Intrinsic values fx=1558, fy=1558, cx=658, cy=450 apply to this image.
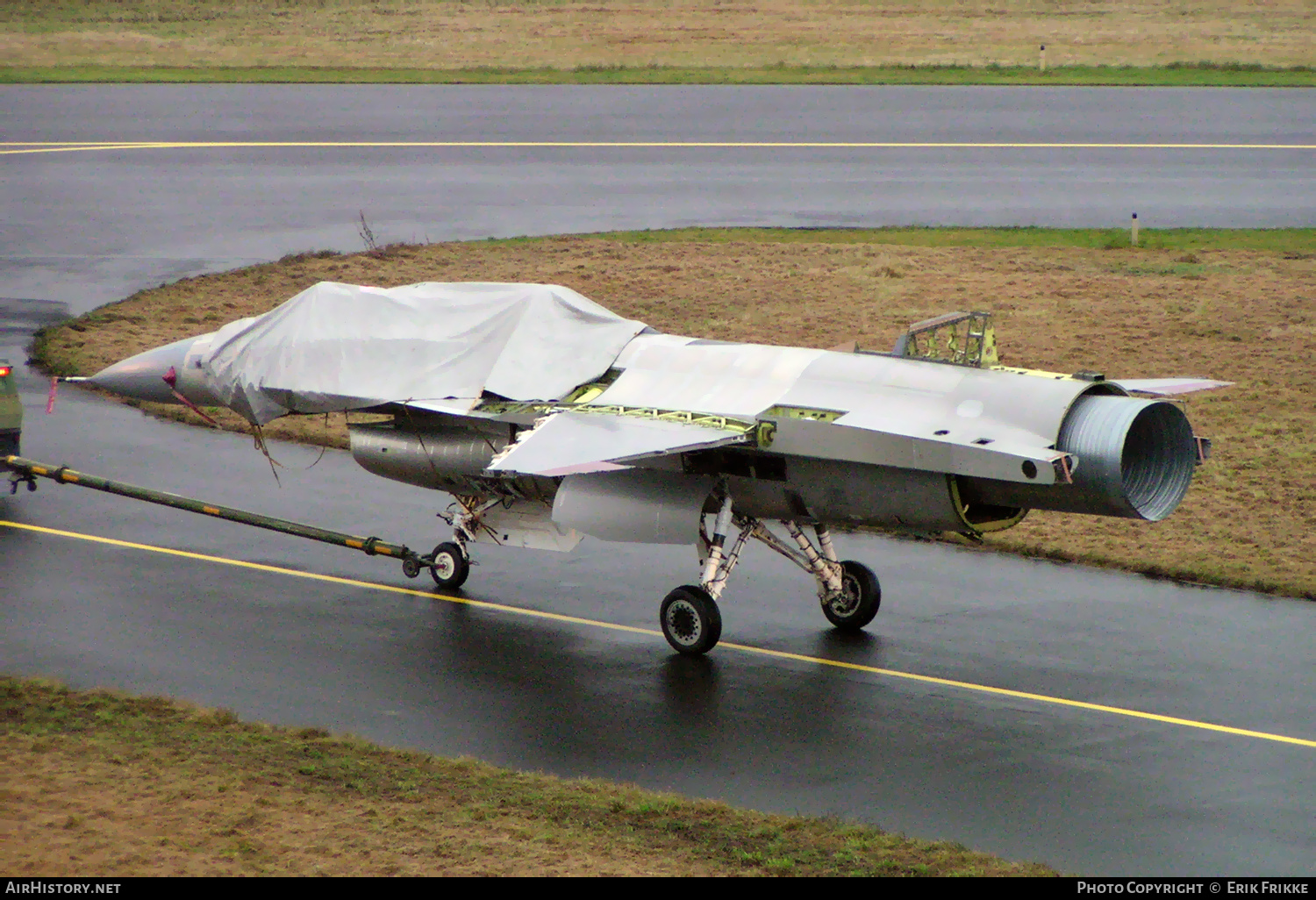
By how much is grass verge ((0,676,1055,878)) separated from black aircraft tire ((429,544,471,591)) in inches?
193

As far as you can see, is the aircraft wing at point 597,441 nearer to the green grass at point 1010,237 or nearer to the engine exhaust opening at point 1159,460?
the engine exhaust opening at point 1159,460

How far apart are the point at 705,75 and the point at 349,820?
4950 centimetres

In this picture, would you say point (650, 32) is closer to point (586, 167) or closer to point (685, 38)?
point (685, 38)

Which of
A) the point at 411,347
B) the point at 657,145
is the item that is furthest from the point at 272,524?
the point at 657,145

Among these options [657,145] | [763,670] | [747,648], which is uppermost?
[657,145]

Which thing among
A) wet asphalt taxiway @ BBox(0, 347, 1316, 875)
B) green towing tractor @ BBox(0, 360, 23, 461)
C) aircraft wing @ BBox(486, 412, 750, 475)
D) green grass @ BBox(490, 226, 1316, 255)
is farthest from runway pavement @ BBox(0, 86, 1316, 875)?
green grass @ BBox(490, 226, 1316, 255)

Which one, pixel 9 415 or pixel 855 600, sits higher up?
pixel 9 415

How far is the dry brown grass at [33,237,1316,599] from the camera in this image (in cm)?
2273

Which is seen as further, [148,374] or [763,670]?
[148,374]

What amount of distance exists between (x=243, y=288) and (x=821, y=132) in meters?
21.4

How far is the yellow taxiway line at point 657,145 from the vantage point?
4578 centimetres

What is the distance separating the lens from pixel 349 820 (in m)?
12.5
